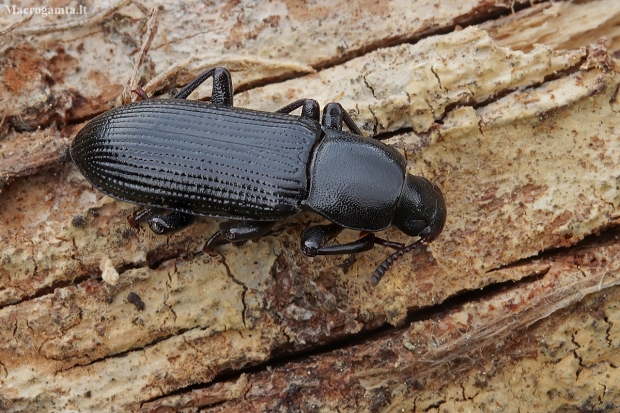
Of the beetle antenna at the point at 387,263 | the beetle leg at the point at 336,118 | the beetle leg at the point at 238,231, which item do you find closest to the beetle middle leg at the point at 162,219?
the beetle leg at the point at 238,231

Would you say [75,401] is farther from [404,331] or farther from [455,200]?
[455,200]

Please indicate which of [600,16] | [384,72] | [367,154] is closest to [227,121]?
[367,154]

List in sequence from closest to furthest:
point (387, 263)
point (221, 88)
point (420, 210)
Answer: point (420, 210) → point (387, 263) → point (221, 88)

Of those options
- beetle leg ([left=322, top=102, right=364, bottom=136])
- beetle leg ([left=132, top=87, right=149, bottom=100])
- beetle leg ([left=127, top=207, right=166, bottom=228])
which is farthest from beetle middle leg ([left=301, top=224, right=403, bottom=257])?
beetle leg ([left=132, top=87, right=149, bottom=100])

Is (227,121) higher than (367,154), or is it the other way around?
(227,121)

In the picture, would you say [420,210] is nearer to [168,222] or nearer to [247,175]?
[247,175]

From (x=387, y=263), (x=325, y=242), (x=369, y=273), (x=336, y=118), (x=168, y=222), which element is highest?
(x=336, y=118)

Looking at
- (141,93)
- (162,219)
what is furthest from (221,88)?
(162,219)
